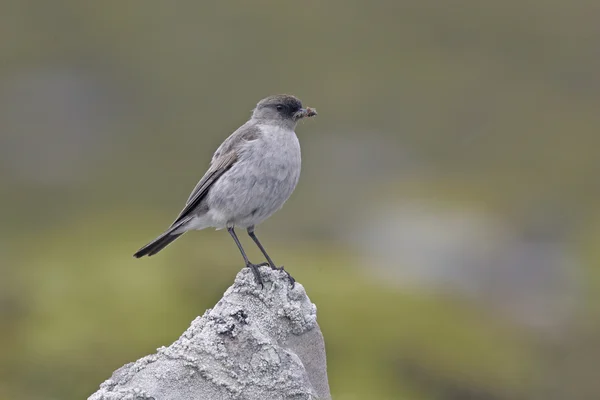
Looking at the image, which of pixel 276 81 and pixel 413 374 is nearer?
pixel 413 374

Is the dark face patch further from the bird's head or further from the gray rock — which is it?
the gray rock

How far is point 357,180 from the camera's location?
5516 centimetres

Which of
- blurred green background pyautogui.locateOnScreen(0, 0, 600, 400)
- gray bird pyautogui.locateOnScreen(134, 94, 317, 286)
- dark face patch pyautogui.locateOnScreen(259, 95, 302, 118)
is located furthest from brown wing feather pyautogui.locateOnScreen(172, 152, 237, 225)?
blurred green background pyautogui.locateOnScreen(0, 0, 600, 400)

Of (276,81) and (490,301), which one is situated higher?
(276,81)

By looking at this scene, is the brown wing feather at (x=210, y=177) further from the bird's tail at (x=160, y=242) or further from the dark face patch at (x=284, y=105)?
the dark face patch at (x=284, y=105)

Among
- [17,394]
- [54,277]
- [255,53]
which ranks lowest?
[17,394]

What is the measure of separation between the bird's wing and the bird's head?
239 millimetres

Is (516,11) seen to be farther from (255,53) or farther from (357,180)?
(357,180)

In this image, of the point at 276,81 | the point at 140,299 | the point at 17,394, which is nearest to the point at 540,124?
the point at 276,81

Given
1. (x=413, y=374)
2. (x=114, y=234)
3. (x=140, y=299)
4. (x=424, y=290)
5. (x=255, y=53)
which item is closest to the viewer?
(x=413, y=374)

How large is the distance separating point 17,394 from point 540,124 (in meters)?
47.8

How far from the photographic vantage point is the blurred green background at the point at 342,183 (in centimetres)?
2798

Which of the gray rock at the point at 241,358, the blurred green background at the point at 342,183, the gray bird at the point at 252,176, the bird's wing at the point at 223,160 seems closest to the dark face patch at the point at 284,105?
the gray bird at the point at 252,176

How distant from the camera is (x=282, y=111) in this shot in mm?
12156
